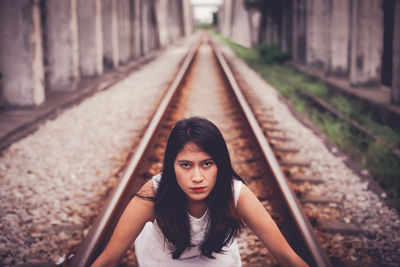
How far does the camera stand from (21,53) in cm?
612

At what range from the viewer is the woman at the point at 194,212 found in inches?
60.4

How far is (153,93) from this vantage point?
805 centimetres

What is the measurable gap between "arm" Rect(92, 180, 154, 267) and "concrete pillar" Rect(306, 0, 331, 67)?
10143 millimetres

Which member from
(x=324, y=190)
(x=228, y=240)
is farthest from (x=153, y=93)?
(x=228, y=240)

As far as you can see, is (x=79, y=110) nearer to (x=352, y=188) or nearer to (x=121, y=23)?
(x=352, y=188)

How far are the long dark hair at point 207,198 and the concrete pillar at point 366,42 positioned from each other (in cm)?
705

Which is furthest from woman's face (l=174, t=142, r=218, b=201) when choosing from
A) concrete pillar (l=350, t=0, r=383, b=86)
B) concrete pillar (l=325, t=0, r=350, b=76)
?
concrete pillar (l=325, t=0, r=350, b=76)

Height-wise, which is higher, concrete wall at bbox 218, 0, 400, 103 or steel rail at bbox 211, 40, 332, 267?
concrete wall at bbox 218, 0, 400, 103

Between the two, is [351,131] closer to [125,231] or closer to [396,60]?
[396,60]

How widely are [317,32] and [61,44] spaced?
764 centimetres

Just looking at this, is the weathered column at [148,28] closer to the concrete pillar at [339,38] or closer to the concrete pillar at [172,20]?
the concrete pillar at [172,20]

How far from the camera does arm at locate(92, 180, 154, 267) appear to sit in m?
1.57

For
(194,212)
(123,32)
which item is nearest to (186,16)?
(123,32)

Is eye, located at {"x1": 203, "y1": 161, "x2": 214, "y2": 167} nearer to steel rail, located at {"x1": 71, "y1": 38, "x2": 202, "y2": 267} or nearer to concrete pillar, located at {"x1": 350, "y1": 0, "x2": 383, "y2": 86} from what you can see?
steel rail, located at {"x1": 71, "y1": 38, "x2": 202, "y2": 267}
